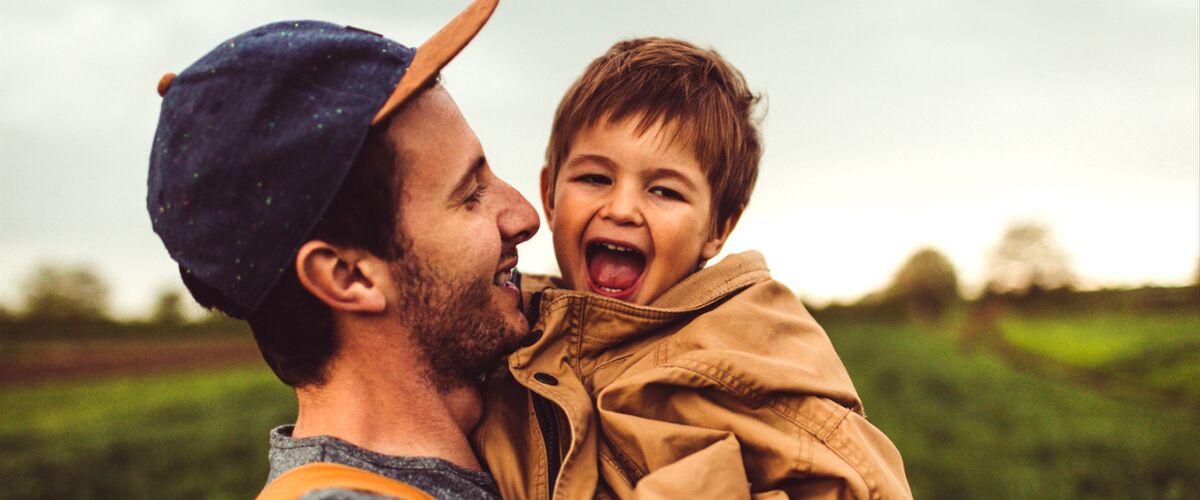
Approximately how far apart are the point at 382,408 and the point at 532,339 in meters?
0.43

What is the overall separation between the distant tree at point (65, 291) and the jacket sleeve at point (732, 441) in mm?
48891

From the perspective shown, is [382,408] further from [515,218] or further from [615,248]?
[615,248]

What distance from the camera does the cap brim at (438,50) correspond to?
199cm

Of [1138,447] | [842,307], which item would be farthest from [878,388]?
[842,307]

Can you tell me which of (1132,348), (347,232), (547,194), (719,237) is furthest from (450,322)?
(1132,348)

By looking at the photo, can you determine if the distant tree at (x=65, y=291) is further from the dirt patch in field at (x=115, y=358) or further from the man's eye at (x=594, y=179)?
the man's eye at (x=594, y=179)

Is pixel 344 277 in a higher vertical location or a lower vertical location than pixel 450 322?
higher

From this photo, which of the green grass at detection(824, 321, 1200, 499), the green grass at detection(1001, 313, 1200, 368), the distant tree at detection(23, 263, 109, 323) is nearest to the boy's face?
the green grass at detection(824, 321, 1200, 499)

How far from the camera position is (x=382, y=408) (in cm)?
212

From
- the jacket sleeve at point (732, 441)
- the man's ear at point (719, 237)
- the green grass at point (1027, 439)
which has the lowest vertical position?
the green grass at point (1027, 439)

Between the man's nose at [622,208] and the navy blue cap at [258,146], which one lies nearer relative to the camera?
the navy blue cap at [258,146]

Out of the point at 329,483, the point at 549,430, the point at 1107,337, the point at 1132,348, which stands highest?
the point at 329,483

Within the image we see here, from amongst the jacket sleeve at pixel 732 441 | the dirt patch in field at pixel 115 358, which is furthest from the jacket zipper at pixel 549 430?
the dirt patch in field at pixel 115 358

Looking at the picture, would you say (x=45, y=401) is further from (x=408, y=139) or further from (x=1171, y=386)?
(x=1171, y=386)
